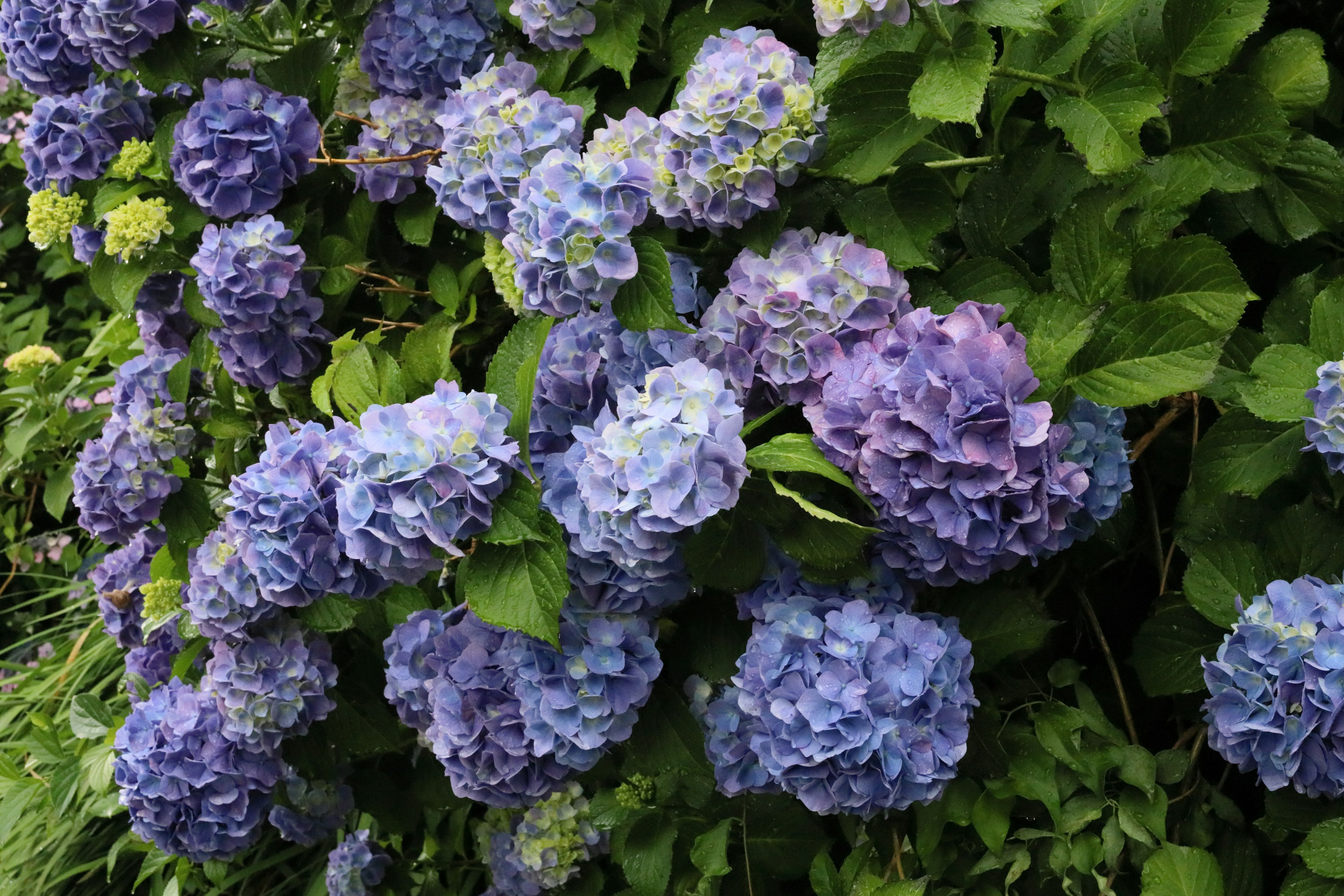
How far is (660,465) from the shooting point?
92cm

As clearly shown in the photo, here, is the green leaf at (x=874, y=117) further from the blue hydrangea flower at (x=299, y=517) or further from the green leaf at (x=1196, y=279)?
the blue hydrangea flower at (x=299, y=517)

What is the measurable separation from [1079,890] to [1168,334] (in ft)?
1.98

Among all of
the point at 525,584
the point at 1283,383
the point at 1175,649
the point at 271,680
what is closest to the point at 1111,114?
the point at 1283,383

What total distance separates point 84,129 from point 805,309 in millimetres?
1173

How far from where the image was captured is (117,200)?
1561mm

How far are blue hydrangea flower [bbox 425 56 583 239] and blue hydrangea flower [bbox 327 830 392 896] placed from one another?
115 centimetres

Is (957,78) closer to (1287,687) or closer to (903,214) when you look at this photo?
(903,214)

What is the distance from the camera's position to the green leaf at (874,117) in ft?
3.43

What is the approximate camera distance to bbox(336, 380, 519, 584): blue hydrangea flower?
3.18 feet

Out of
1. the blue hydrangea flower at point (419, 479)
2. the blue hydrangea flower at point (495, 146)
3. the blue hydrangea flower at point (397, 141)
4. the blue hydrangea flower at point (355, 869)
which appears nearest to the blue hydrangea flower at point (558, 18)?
the blue hydrangea flower at point (495, 146)

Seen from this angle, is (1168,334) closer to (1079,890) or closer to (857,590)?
(857,590)

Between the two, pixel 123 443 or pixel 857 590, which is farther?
pixel 123 443

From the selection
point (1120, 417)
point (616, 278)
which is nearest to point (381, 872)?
point (616, 278)

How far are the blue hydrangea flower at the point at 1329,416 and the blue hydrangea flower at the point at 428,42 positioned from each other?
1.04 m
